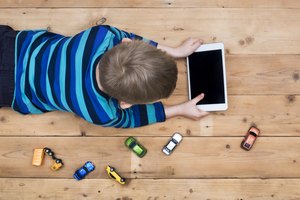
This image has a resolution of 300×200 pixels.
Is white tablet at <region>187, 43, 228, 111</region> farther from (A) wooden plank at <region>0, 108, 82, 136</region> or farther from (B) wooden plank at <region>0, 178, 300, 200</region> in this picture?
(A) wooden plank at <region>0, 108, 82, 136</region>

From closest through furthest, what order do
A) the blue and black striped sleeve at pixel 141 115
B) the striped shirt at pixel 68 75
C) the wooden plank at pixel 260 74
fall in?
the striped shirt at pixel 68 75, the blue and black striped sleeve at pixel 141 115, the wooden plank at pixel 260 74

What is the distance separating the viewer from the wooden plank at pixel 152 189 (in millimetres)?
1097

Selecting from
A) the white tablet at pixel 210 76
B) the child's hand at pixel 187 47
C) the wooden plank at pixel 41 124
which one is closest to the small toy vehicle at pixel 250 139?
the white tablet at pixel 210 76

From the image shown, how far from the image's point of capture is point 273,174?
1100 millimetres

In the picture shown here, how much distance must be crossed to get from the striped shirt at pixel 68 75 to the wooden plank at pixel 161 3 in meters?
0.21

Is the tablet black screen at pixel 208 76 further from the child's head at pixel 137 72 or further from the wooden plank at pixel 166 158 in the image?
the child's head at pixel 137 72

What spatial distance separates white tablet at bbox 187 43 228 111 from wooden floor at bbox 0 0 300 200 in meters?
0.06

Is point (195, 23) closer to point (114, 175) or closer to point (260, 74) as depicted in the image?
point (260, 74)

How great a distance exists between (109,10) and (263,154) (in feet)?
2.57

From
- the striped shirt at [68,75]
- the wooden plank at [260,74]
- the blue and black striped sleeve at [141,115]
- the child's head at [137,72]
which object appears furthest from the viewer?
the wooden plank at [260,74]

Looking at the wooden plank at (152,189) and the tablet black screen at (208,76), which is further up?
the tablet black screen at (208,76)

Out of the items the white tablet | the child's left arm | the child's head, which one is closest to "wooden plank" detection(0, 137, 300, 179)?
the white tablet

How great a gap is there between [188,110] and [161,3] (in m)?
0.43

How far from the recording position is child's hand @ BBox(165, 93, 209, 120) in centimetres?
108
